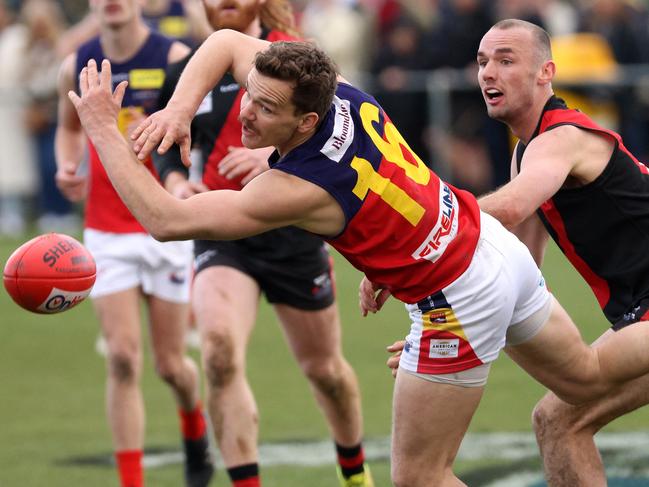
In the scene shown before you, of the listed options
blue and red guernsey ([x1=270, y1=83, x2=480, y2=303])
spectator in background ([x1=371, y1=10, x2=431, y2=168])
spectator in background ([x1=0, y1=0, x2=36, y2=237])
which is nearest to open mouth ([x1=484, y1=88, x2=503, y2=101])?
blue and red guernsey ([x1=270, y1=83, x2=480, y2=303])

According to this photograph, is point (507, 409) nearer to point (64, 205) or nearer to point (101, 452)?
point (101, 452)

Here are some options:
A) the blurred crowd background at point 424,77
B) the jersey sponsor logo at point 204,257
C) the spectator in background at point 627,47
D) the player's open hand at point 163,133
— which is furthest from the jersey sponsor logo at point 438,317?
the spectator in background at point 627,47

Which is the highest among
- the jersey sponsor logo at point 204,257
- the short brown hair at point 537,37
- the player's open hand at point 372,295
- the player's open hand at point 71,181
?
the short brown hair at point 537,37

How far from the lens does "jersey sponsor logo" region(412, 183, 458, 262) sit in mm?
4762

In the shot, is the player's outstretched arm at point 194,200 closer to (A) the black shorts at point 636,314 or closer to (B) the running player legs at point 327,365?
(A) the black shorts at point 636,314

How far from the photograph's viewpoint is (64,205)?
16250mm

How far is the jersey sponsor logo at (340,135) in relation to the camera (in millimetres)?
4617

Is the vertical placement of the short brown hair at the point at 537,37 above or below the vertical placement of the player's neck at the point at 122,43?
above

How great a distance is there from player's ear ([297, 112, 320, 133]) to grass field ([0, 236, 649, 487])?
103 inches

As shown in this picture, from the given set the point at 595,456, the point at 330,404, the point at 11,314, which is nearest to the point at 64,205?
the point at 11,314

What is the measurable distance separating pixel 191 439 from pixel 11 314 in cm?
556

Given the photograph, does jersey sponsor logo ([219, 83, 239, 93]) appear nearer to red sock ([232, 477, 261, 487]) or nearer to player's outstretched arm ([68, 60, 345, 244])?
player's outstretched arm ([68, 60, 345, 244])

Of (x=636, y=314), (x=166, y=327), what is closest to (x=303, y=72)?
(x=636, y=314)

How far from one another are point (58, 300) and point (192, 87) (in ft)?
3.43
